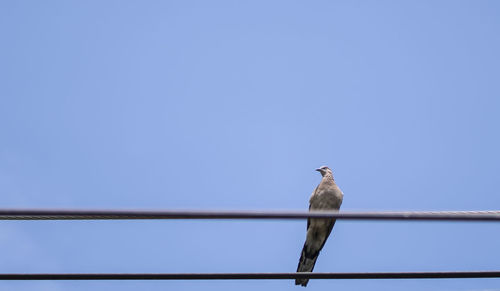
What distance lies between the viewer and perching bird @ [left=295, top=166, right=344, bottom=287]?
9172 mm

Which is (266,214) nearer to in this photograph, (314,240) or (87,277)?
(87,277)

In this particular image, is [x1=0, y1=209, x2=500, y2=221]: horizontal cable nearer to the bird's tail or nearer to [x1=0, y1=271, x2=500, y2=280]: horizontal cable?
[x1=0, y1=271, x2=500, y2=280]: horizontal cable

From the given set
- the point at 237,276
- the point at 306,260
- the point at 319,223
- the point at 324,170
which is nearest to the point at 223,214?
the point at 237,276

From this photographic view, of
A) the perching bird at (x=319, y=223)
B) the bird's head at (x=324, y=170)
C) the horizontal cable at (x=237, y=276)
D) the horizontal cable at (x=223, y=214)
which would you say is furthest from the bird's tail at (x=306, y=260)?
the horizontal cable at (x=223, y=214)

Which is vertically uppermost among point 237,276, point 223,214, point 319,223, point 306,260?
point 223,214

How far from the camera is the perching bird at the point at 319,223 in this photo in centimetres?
917

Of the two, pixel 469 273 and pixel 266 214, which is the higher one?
pixel 266 214

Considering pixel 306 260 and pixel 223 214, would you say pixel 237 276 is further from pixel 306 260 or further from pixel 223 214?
pixel 306 260

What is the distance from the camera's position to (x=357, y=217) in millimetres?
3785

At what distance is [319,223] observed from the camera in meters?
9.45

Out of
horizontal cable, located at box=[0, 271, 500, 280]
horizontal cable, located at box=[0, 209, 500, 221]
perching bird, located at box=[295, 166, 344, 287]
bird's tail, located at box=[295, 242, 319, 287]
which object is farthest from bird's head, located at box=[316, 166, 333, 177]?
horizontal cable, located at box=[0, 209, 500, 221]

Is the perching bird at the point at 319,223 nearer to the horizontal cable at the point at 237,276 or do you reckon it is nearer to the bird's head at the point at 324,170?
the bird's head at the point at 324,170

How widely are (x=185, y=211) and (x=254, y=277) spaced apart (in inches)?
33.2

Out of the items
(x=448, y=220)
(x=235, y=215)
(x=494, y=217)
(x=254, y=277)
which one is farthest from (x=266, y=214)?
(x=494, y=217)
